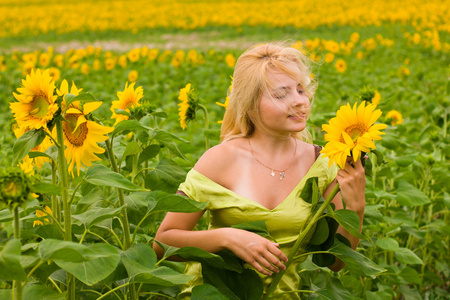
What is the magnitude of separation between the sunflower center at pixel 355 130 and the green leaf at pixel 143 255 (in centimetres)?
47

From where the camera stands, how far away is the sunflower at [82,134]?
1.24m

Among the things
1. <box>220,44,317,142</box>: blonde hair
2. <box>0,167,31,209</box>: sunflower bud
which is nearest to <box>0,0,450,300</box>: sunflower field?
<box>0,167,31,209</box>: sunflower bud

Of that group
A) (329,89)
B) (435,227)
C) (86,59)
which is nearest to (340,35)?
(86,59)

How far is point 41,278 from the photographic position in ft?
4.00

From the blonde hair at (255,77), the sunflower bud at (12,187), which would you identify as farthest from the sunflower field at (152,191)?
the blonde hair at (255,77)

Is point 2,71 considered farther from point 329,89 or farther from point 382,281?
point 382,281

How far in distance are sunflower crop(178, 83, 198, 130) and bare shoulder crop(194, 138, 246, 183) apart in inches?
16.8

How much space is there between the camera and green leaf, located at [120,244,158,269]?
47.2 inches

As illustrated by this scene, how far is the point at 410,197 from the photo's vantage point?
1934 mm

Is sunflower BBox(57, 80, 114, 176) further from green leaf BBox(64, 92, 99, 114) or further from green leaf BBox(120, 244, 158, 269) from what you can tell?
green leaf BBox(120, 244, 158, 269)

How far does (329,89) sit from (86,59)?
3360 millimetres

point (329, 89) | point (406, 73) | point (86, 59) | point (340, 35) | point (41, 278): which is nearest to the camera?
point (41, 278)

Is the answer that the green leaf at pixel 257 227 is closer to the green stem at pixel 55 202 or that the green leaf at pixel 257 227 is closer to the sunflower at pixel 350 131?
the sunflower at pixel 350 131

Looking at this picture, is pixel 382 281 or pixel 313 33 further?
pixel 313 33
